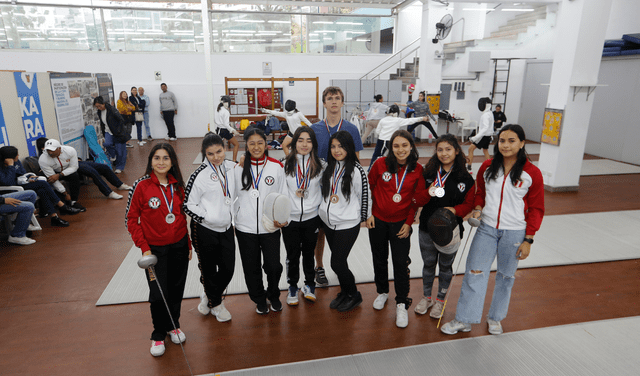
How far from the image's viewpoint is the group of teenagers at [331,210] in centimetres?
264

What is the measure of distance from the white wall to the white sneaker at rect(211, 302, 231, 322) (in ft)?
35.9

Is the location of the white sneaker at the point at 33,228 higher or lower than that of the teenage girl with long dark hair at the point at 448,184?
lower

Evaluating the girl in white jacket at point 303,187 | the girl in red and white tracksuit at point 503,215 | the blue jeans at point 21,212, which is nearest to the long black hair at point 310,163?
the girl in white jacket at point 303,187

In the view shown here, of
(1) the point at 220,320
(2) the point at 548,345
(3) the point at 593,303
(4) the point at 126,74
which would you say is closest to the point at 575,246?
(3) the point at 593,303

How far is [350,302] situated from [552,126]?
559 centimetres

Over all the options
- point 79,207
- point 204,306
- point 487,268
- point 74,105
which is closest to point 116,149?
point 74,105

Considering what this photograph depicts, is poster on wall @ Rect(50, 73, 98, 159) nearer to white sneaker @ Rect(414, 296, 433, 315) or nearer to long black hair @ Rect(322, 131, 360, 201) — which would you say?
long black hair @ Rect(322, 131, 360, 201)

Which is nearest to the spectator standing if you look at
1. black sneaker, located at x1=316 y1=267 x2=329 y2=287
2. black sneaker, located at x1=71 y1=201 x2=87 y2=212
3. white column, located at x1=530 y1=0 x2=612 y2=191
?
black sneaker, located at x1=71 y1=201 x2=87 y2=212

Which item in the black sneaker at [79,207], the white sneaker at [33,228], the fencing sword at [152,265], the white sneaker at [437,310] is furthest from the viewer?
the black sneaker at [79,207]

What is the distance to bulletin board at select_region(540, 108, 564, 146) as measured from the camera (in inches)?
258

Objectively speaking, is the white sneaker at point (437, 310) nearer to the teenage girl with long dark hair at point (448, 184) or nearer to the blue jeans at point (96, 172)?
the teenage girl with long dark hair at point (448, 184)

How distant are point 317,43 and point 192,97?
488cm

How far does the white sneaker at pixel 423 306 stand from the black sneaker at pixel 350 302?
0.50 metres

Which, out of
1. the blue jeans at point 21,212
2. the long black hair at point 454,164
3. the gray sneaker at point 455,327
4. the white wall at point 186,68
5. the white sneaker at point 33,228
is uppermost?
the white wall at point 186,68
